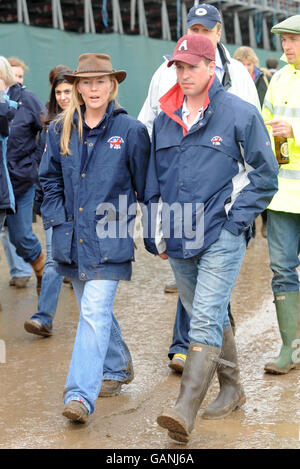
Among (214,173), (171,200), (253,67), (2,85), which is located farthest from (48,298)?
(253,67)

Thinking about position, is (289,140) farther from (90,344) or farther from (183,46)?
(90,344)

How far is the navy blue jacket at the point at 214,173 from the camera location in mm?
4230

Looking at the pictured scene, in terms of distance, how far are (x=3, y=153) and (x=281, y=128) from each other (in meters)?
2.34

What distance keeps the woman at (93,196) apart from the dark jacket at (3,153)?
57.1 inches

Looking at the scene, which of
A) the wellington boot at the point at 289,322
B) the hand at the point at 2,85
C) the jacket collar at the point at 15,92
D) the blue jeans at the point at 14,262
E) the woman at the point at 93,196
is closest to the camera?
the woman at the point at 93,196

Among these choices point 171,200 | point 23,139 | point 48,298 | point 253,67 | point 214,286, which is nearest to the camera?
point 214,286

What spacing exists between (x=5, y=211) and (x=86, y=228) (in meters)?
2.00

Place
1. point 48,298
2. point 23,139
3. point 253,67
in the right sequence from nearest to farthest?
point 48,298 < point 23,139 < point 253,67

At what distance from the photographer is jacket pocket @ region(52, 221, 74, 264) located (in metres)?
4.54

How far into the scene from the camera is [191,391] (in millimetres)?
4059

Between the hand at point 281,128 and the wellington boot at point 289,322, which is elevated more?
the hand at point 281,128

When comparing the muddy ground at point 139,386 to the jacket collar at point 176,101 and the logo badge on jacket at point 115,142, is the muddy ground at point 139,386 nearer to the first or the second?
the logo badge on jacket at point 115,142

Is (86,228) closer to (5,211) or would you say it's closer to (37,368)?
(37,368)

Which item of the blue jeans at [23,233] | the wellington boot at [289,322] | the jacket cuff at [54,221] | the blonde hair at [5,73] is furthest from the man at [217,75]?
the blue jeans at [23,233]
